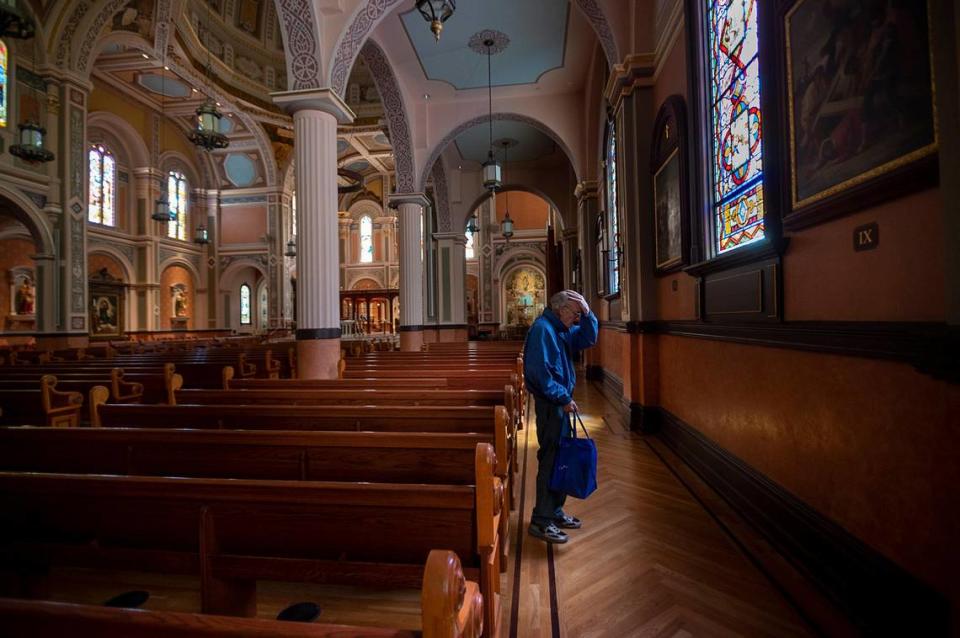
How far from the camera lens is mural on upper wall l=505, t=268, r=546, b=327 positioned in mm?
25562

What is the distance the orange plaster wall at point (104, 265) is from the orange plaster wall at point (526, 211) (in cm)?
1661

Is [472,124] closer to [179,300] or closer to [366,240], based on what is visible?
[179,300]

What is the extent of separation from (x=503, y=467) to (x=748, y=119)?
2.99 meters

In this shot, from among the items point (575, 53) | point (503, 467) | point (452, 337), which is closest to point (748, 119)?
point (503, 467)

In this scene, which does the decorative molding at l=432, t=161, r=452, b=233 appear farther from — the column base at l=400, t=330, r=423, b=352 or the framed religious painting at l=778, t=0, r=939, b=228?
the framed religious painting at l=778, t=0, r=939, b=228

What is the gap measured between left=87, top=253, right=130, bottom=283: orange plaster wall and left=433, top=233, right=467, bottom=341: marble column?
493 inches

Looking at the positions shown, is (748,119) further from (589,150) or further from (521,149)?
(521,149)

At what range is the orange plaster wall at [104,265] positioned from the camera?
53.3 ft

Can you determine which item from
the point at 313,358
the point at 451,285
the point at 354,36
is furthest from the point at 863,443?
the point at 451,285

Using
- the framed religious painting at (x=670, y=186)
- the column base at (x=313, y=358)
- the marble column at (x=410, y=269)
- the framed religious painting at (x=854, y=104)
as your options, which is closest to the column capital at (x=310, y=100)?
the column base at (x=313, y=358)

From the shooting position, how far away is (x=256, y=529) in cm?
146

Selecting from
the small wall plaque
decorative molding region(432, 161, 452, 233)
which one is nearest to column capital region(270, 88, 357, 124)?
the small wall plaque

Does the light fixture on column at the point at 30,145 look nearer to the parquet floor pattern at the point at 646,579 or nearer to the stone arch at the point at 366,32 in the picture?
the stone arch at the point at 366,32

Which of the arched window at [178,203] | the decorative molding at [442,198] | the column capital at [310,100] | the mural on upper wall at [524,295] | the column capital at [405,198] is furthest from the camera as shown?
the mural on upper wall at [524,295]
